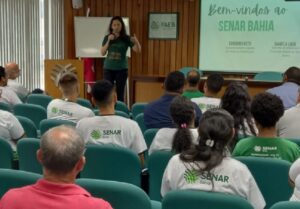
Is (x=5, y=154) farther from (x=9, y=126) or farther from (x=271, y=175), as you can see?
(x=271, y=175)

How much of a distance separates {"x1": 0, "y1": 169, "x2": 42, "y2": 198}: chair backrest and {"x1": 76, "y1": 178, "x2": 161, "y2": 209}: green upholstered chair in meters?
0.31

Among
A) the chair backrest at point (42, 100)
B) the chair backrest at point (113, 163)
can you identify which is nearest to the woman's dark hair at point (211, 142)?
the chair backrest at point (113, 163)

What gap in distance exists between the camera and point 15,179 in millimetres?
2238

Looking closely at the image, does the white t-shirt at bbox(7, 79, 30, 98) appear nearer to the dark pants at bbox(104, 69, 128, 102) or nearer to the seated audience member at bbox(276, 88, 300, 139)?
the dark pants at bbox(104, 69, 128, 102)

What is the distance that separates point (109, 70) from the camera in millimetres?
8039

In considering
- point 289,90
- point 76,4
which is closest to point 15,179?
point 289,90

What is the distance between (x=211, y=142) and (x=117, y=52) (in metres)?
5.62

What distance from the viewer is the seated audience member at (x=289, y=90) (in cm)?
527

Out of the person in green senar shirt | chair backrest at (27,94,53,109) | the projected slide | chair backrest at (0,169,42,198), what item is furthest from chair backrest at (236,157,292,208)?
the projected slide

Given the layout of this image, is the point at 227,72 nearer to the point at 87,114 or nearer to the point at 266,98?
the point at 87,114

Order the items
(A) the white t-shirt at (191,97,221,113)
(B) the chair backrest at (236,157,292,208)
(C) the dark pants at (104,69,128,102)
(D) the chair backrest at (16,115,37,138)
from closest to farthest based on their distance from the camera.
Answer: (B) the chair backrest at (236,157,292,208) → (D) the chair backrest at (16,115,37,138) → (A) the white t-shirt at (191,97,221,113) → (C) the dark pants at (104,69,128,102)

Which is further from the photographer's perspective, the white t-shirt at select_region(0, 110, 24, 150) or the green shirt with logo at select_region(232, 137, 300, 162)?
the white t-shirt at select_region(0, 110, 24, 150)

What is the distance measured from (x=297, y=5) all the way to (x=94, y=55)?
4008 millimetres

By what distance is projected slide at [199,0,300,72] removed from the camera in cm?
906
